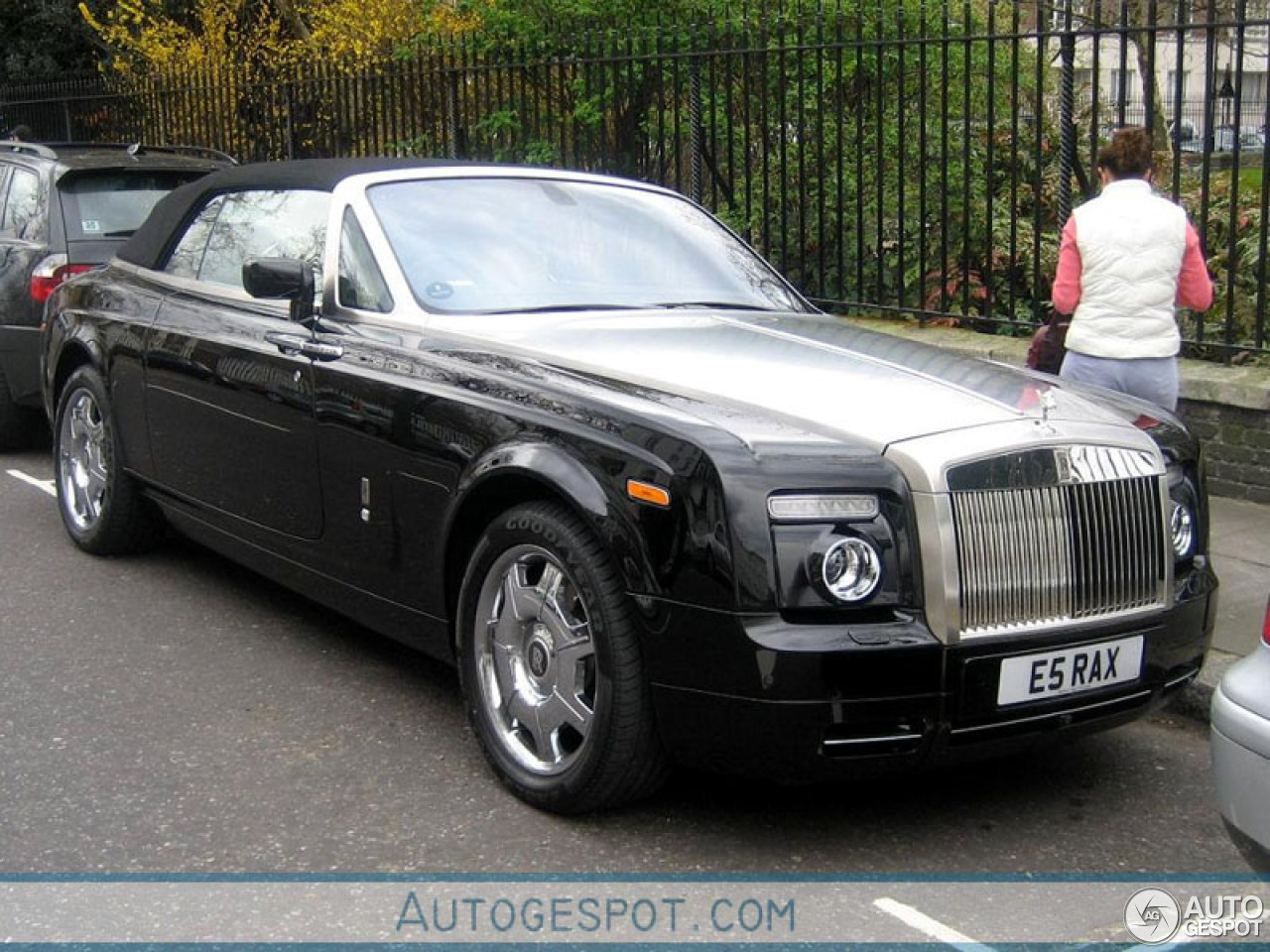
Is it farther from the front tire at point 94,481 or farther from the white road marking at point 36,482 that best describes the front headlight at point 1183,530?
the white road marking at point 36,482

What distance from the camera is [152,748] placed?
186 inches

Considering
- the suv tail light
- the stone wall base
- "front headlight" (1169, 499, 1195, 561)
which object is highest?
the suv tail light

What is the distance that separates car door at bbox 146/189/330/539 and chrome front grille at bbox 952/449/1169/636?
2275 mm

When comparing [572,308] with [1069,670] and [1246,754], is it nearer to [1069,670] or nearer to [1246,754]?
[1069,670]

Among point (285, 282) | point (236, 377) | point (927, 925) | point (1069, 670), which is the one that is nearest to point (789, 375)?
point (1069, 670)

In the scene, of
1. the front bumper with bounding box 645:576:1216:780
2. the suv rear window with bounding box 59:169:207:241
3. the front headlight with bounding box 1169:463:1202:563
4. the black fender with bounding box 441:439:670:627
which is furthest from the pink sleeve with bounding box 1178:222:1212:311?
the suv rear window with bounding box 59:169:207:241

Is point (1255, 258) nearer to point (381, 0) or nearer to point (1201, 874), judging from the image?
point (1201, 874)

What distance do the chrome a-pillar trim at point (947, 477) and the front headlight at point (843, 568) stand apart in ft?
0.45

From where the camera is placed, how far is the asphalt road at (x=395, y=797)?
3.99 m

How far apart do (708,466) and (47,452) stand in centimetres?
717

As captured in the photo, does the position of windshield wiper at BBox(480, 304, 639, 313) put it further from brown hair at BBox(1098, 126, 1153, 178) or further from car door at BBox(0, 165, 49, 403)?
car door at BBox(0, 165, 49, 403)

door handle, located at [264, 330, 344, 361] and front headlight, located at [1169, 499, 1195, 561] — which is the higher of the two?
door handle, located at [264, 330, 344, 361]

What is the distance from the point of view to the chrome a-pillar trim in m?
3.77

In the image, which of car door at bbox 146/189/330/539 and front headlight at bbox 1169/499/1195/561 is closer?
front headlight at bbox 1169/499/1195/561
